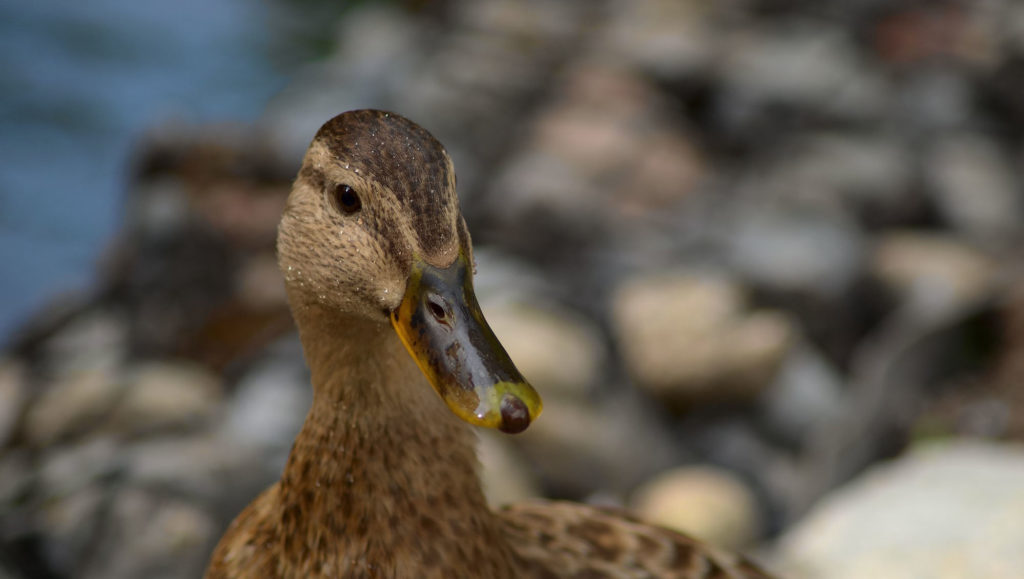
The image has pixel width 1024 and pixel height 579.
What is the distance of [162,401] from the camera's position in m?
2.22

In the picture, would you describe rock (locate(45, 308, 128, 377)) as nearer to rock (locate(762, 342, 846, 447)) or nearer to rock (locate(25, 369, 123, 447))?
rock (locate(25, 369, 123, 447))

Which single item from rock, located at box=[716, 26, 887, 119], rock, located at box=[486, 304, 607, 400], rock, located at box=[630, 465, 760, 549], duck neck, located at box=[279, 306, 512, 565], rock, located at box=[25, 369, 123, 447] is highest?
rock, located at box=[716, 26, 887, 119]

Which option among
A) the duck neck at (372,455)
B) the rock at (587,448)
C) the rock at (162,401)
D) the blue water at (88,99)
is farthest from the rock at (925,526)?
the blue water at (88,99)

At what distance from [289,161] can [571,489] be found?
1.78 meters

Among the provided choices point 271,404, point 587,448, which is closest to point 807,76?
point 587,448

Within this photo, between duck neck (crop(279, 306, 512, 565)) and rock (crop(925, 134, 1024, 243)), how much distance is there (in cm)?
282

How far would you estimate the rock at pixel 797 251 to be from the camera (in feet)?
9.20

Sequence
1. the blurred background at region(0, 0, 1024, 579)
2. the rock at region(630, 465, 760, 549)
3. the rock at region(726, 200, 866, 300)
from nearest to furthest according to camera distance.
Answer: the blurred background at region(0, 0, 1024, 579) < the rock at region(630, 465, 760, 549) < the rock at region(726, 200, 866, 300)

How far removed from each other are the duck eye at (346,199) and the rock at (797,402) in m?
1.74

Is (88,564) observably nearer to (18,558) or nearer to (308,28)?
(18,558)

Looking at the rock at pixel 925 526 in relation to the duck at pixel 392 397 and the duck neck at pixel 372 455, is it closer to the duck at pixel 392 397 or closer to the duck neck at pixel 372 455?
the duck at pixel 392 397

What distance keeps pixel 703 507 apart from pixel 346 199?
140 centimetres

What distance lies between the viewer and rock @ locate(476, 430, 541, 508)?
1988 millimetres

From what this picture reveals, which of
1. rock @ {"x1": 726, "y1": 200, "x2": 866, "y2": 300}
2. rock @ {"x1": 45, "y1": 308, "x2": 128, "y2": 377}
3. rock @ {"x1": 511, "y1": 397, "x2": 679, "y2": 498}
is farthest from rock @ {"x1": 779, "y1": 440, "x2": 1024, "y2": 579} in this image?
rock @ {"x1": 45, "y1": 308, "x2": 128, "y2": 377}
